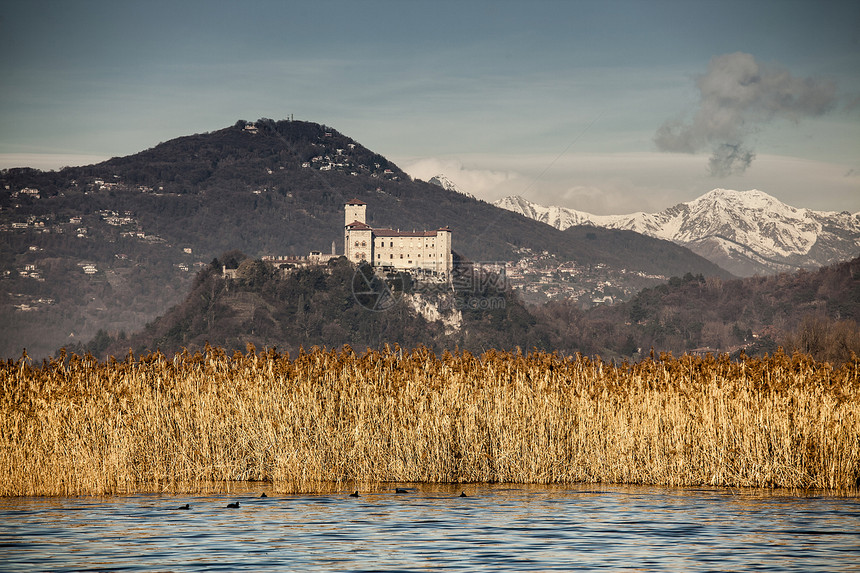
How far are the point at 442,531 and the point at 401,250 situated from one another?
587 feet

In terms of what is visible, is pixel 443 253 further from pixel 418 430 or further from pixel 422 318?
pixel 418 430

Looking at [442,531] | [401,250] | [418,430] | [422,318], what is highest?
[401,250]

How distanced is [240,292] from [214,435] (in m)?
148

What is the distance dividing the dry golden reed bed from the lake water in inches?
37.9

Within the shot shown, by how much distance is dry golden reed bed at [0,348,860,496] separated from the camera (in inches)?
704

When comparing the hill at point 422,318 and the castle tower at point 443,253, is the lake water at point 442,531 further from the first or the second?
the castle tower at point 443,253

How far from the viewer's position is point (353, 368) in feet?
67.3

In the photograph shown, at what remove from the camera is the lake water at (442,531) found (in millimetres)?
12039

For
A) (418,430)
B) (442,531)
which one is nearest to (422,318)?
(418,430)

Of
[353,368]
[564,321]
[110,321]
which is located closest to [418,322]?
[564,321]

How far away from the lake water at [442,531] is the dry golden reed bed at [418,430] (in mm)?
963

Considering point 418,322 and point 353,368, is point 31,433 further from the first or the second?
point 418,322

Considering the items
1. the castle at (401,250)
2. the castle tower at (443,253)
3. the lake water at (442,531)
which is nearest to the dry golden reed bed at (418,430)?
the lake water at (442,531)

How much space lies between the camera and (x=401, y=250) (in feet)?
632
